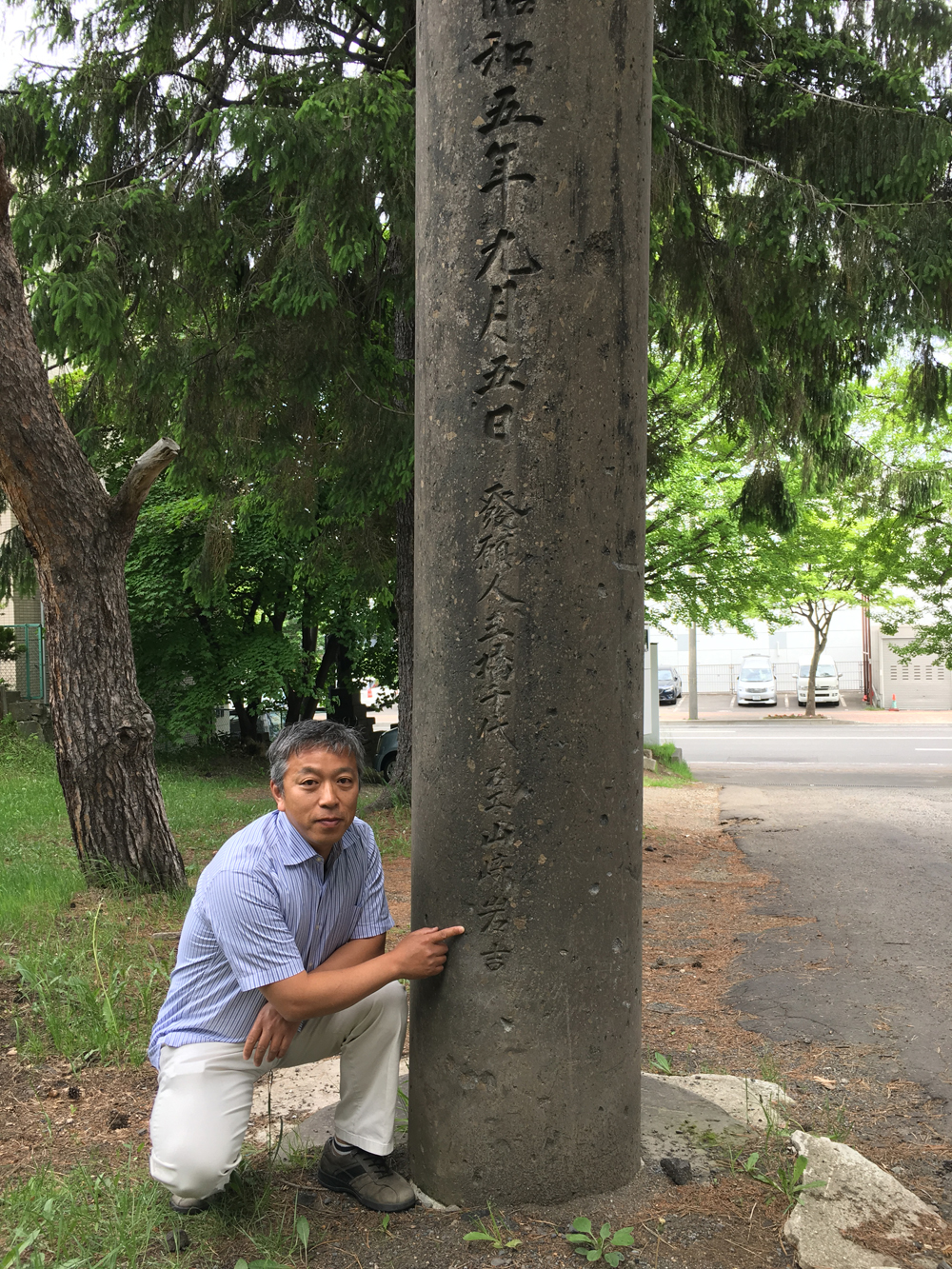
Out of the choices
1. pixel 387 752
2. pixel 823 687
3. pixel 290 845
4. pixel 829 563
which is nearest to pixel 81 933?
pixel 290 845

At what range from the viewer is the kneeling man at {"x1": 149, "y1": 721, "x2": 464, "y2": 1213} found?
2834 mm

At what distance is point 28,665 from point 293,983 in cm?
1930

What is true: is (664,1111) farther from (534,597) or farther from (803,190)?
(803,190)

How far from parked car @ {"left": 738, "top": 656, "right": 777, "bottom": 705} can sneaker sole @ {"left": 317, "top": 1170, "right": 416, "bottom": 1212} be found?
36.4 meters

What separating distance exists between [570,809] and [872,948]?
3.99 m

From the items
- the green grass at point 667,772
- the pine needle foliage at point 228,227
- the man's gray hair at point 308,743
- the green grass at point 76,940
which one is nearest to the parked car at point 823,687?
the green grass at point 667,772

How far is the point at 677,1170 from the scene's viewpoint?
3.05 m

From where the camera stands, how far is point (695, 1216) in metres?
2.87

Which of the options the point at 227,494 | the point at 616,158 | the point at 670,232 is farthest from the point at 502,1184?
the point at 227,494

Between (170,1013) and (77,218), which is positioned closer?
(170,1013)

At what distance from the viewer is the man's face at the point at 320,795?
295 cm

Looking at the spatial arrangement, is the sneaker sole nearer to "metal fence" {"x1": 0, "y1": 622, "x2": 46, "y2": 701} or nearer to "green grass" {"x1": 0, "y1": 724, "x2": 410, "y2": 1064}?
"green grass" {"x1": 0, "y1": 724, "x2": 410, "y2": 1064}

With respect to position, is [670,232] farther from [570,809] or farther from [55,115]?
[570,809]

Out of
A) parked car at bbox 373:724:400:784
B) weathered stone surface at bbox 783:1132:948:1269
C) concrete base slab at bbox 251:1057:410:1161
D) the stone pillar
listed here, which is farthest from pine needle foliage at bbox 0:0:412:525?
parked car at bbox 373:724:400:784
